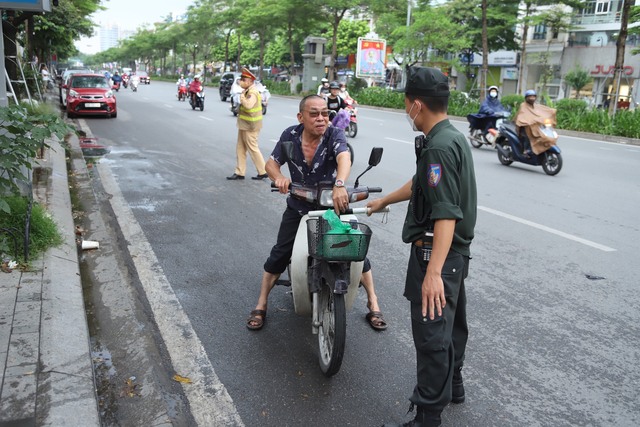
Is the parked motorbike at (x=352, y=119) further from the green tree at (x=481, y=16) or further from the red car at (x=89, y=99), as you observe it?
the green tree at (x=481, y=16)

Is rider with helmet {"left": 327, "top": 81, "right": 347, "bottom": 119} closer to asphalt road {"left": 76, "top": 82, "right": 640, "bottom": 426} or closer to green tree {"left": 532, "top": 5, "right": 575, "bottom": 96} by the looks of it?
asphalt road {"left": 76, "top": 82, "right": 640, "bottom": 426}

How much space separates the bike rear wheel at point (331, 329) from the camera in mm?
3260

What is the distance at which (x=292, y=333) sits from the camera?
4.10 m

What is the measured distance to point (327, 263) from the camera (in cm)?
340

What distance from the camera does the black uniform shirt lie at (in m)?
2.49

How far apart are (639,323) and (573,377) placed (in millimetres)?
1183

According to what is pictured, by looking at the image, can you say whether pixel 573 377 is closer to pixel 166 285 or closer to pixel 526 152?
pixel 166 285

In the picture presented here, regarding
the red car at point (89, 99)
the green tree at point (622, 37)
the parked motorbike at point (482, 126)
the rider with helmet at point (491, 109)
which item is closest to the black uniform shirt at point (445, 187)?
the parked motorbike at point (482, 126)

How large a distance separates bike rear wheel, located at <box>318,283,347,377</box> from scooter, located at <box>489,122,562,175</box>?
882 centimetres

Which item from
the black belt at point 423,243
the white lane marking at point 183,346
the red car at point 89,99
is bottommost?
the white lane marking at point 183,346

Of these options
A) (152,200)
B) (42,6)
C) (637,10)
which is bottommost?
(152,200)

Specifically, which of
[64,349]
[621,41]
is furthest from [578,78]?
[64,349]

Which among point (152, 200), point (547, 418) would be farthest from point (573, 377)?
point (152, 200)

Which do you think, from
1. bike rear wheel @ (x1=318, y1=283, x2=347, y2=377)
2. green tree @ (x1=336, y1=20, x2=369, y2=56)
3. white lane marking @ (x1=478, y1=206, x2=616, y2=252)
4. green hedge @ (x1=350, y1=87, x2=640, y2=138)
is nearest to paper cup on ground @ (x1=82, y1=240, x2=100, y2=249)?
bike rear wheel @ (x1=318, y1=283, x2=347, y2=377)
